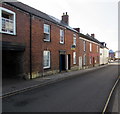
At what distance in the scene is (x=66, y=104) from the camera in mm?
Answer: 6531

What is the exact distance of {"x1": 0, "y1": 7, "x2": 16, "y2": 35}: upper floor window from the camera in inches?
437

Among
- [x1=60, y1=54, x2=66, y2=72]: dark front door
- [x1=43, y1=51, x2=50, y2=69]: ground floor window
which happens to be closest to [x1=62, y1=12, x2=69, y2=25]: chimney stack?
[x1=60, y1=54, x2=66, y2=72]: dark front door

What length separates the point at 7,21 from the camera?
37.9 feet

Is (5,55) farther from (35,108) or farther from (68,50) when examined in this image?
(68,50)

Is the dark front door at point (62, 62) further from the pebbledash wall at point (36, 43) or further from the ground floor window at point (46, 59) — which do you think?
the ground floor window at point (46, 59)

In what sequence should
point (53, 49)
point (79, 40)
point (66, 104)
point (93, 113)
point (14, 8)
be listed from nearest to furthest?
point (93, 113) < point (66, 104) < point (14, 8) < point (53, 49) < point (79, 40)

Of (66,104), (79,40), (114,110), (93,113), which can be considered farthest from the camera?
(79,40)

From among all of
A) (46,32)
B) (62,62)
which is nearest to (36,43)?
(46,32)

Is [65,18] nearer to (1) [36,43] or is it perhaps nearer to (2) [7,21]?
(1) [36,43]

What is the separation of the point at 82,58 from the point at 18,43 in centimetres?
1806

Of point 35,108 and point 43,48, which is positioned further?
point 43,48

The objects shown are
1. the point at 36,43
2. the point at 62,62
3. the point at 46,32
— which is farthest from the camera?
the point at 62,62

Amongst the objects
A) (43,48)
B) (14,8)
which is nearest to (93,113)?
(14,8)

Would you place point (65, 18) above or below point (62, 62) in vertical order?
above
